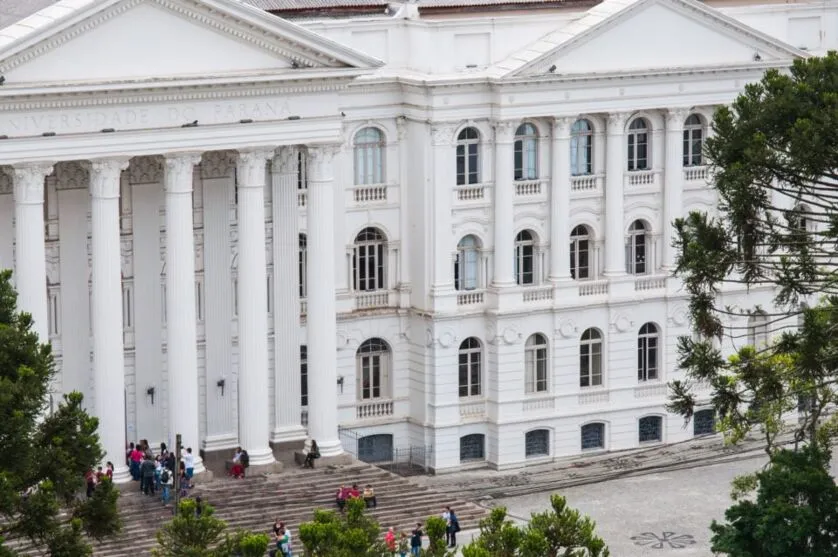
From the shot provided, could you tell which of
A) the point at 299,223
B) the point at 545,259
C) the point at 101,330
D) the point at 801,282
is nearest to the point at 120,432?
the point at 101,330

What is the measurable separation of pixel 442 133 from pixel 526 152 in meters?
3.63

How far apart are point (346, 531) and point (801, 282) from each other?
1714 centimetres

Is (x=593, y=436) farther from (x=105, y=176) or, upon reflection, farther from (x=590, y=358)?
(x=105, y=176)

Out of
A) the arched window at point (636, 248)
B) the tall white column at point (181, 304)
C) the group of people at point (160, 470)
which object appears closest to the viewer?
the group of people at point (160, 470)

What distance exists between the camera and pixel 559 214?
99812 millimetres

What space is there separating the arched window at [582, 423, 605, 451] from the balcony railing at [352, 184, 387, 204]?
1112 cm

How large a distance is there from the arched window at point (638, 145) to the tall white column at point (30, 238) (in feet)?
76.3

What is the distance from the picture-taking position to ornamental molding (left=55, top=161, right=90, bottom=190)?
89.5 metres

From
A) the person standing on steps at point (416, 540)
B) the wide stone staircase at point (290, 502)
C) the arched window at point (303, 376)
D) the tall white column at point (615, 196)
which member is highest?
the tall white column at point (615, 196)

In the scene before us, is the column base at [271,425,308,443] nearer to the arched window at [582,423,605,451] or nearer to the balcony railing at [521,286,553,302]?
the balcony railing at [521,286,553,302]

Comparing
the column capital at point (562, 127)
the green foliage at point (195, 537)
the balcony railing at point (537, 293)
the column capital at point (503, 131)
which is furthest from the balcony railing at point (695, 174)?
the green foliage at point (195, 537)

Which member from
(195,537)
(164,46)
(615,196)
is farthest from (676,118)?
(195,537)

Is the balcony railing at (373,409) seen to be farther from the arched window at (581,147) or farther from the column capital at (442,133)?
the arched window at (581,147)

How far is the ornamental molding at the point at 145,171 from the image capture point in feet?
298
